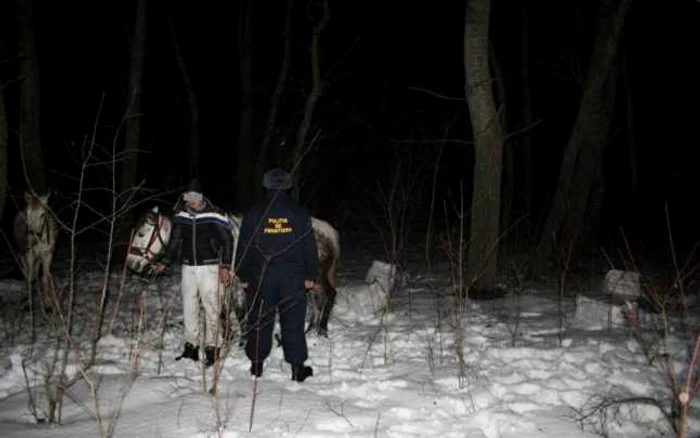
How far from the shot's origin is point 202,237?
5.58 meters

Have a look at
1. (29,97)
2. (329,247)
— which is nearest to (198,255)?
(329,247)

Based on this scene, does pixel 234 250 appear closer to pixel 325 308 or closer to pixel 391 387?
pixel 391 387

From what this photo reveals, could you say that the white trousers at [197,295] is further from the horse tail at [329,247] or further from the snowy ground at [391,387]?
the horse tail at [329,247]

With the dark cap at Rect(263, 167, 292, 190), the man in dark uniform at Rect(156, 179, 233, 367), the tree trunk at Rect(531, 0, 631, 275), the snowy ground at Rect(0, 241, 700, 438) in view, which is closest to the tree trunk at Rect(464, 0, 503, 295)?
the snowy ground at Rect(0, 241, 700, 438)

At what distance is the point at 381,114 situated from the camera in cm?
2534

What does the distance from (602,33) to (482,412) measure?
7.96m

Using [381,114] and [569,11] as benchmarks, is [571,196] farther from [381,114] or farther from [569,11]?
[381,114]

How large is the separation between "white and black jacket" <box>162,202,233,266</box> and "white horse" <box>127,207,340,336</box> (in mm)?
225

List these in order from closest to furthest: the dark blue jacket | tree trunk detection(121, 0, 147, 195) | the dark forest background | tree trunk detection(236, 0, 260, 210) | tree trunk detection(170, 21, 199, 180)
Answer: the dark blue jacket
tree trunk detection(121, 0, 147, 195)
tree trunk detection(236, 0, 260, 210)
the dark forest background
tree trunk detection(170, 21, 199, 180)

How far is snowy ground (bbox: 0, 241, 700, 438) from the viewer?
160 inches

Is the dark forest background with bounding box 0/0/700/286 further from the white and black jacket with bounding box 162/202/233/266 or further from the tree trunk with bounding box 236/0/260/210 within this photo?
the white and black jacket with bounding box 162/202/233/266

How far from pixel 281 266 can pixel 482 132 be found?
403 centimetres

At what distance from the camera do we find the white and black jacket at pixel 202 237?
18.3 ft

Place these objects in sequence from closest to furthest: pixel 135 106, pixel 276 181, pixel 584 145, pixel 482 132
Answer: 1. pixel 276 181
2. pixel 482 132
3. pixel 584 145
4. pixel 135 106
